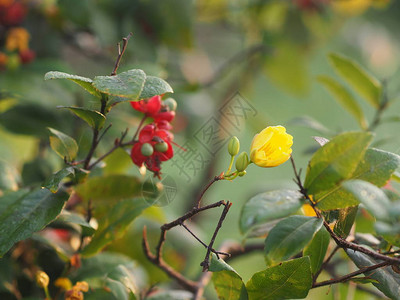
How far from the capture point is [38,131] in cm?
85

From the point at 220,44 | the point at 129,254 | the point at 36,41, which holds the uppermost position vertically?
the point at 36,41

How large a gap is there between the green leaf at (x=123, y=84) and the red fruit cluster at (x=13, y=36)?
0.52 meters

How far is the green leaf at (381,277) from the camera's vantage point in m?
0.47

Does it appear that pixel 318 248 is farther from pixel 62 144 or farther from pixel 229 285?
pixel 62 144

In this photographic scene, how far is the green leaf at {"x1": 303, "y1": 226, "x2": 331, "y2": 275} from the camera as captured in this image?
52 cm

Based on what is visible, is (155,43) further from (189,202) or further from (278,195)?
(278,195)

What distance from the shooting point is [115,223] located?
0.60m

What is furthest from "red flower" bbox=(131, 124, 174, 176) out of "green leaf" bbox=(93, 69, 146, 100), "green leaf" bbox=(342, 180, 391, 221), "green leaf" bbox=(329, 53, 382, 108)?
"green leaf" bbox=(329, 53, 382, 108)

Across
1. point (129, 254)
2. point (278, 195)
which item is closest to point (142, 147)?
point (278, 195)

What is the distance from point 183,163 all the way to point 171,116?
8cm

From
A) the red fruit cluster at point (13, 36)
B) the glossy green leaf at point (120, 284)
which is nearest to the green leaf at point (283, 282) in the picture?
the glossy green leaf at point (120, 284)

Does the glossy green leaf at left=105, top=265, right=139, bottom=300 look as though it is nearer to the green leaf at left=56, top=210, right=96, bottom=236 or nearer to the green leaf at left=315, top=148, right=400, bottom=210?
the green leaf at left=56, top=210, right=96, bottom=236

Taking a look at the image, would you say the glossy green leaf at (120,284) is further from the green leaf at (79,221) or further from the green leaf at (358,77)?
the green leaf at (358,77)

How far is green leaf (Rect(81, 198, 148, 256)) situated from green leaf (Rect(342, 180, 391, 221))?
278mm
